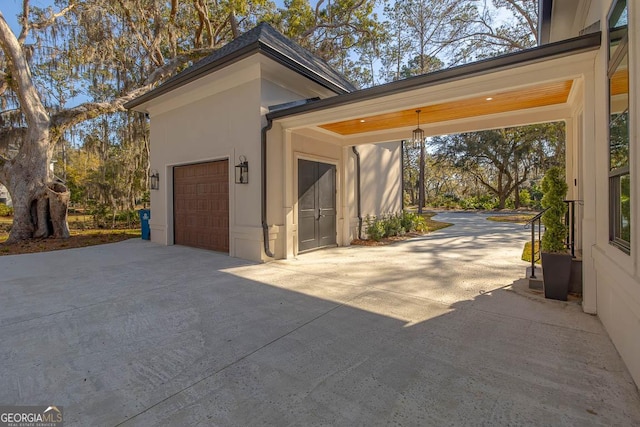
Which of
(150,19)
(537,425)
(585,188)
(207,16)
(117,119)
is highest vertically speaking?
(207,16)

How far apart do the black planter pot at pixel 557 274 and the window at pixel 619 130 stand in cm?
95

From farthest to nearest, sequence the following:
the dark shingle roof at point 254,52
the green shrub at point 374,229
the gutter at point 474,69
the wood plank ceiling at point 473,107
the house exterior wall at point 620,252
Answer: the green shrub at point 374,229
the dark shingle roof at point 254,52
the wood plank ceiling at point 473,107
the gutter at point 474,69
the house exterior wall at point 620,252

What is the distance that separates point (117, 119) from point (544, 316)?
54.3 feet

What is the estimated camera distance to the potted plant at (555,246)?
12.4 feet

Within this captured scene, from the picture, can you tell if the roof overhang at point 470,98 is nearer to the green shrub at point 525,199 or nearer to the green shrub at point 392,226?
the green shrub at point 392,226

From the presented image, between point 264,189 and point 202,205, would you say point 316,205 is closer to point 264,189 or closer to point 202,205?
point 264,189

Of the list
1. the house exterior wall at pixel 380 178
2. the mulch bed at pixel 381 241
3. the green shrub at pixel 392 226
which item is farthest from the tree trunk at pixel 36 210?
the green shrub at pixel 392 226

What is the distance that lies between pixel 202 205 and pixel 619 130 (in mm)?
7481

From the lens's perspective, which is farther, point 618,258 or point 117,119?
point 117,119

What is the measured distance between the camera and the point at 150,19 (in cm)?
1099

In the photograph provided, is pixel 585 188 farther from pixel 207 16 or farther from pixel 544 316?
pixel 207 16

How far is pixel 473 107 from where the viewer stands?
17.7 feet

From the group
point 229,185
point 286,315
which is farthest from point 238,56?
point 286,315

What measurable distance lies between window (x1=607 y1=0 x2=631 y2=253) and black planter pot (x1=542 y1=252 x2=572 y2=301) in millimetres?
954
